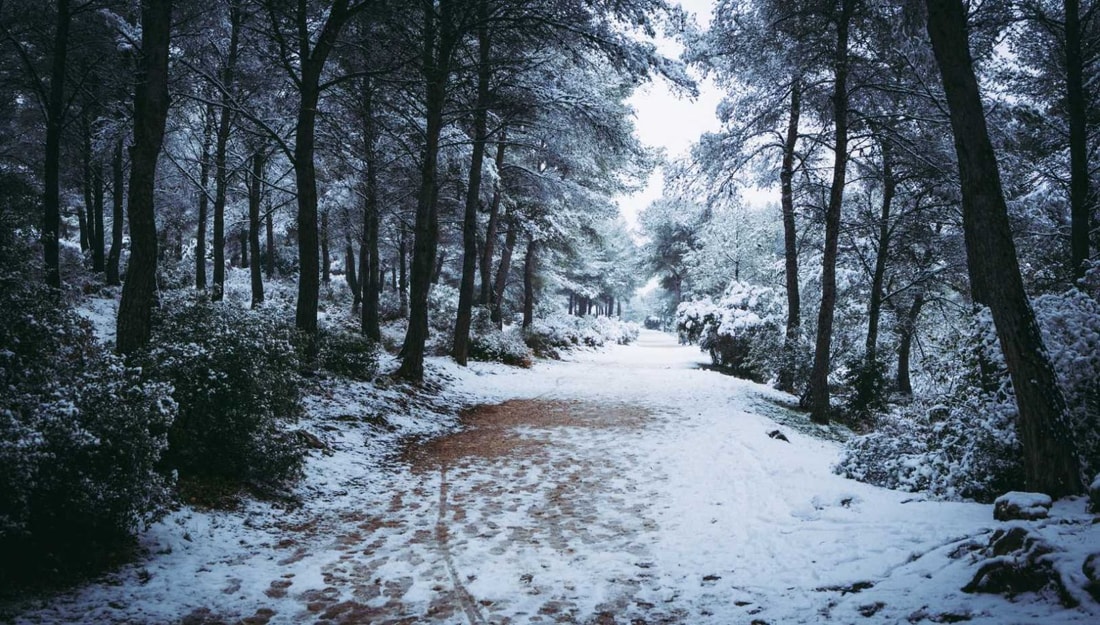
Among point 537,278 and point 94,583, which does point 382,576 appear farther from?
point 537,278

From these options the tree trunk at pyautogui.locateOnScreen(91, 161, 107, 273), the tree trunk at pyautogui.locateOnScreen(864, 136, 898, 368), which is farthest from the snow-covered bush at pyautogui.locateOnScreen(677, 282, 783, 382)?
the tree trunk at pyautogui.locateOnScreen(91, 161, 107, 273)

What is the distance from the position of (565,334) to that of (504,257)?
16.8ft

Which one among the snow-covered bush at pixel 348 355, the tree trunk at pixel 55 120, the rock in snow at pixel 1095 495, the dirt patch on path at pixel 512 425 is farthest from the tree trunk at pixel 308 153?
the rock in snow at pixel 1095 495

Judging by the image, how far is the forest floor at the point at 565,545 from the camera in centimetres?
316

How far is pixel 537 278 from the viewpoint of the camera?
30.1 m

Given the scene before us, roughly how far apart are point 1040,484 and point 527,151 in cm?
1703

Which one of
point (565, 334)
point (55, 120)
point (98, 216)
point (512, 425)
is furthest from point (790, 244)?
point (98, 216)

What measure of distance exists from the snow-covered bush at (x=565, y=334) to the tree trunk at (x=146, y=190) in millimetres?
15050

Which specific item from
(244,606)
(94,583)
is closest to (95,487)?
(94,583)

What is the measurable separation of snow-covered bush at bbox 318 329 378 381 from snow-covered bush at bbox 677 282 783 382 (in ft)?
41.4

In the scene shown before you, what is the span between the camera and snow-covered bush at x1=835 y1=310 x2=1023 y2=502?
4.66 meters

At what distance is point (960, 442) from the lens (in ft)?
16.7

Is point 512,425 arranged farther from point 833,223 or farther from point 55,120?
point 55,120

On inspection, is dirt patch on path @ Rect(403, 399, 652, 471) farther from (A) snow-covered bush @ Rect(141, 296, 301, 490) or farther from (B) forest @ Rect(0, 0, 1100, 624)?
(A) snow-covered bush @ Rect(141, 296, 301, 490)
